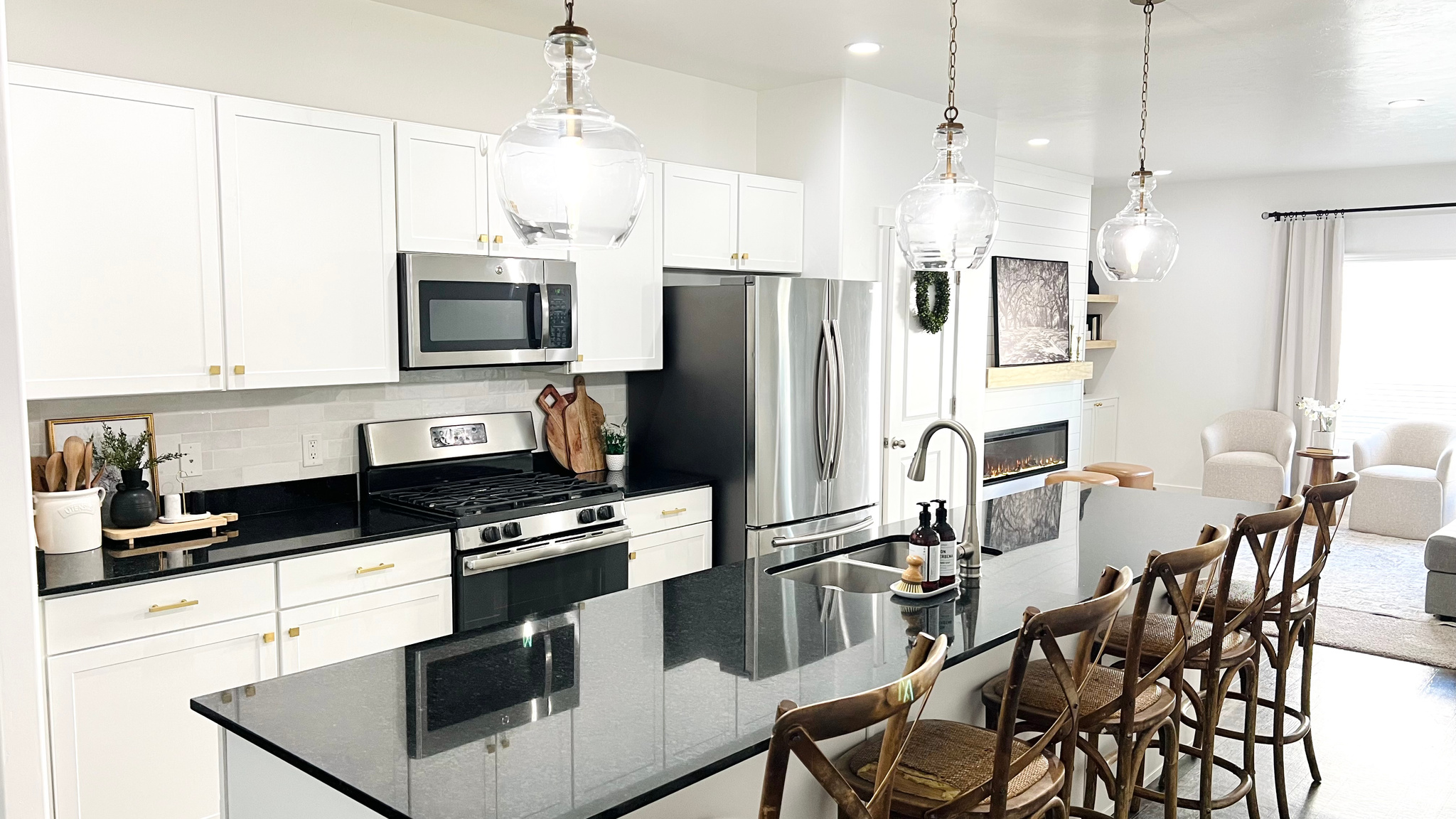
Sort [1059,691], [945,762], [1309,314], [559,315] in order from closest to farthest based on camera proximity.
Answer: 1. [945,762]
2. [1059,691]
3. [559,315]
4. [1309,314]

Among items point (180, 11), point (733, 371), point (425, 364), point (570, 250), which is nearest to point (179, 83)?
point (180, 11)

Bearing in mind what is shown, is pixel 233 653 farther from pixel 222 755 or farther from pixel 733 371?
pixel 733 371

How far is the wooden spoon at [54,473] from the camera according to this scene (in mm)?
2859

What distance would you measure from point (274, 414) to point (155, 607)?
992 mm

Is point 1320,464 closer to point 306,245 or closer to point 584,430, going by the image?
point 584,430

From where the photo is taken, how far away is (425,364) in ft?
11.7

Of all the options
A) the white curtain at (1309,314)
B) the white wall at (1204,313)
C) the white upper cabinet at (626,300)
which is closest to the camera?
the white upper cabinet at (626,300)

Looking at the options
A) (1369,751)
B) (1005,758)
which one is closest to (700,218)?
(1005,758)

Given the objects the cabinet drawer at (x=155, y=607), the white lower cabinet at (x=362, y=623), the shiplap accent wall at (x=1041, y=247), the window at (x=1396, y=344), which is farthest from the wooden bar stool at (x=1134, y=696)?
the window at (x=1396, y=344)

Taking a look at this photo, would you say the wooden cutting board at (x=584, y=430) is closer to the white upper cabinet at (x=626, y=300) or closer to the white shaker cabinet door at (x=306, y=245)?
the white upper cabinet at (x=626, y=300)

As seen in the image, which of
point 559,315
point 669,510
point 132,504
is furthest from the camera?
point 669,510

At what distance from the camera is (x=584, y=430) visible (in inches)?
175

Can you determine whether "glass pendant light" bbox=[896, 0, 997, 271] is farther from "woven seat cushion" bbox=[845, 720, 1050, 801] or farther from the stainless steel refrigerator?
the stainless steel refrigerator

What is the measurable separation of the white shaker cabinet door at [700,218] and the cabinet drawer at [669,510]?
1.01 metres
